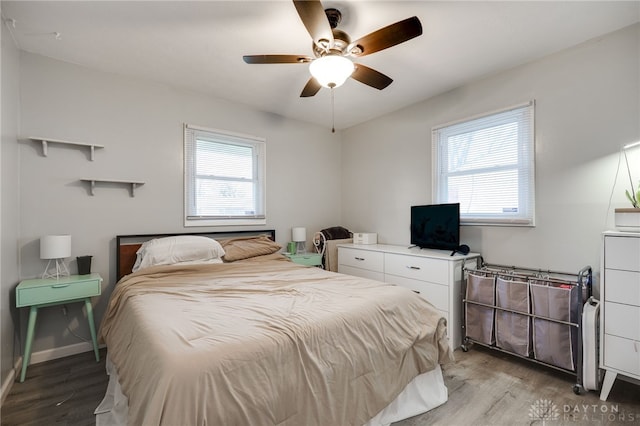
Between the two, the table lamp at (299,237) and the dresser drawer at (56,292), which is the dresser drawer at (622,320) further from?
the dresser drawer at (56,292)

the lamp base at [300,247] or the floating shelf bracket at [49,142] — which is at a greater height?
the floating shelf bracket at [49,142]

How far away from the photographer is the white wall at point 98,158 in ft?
8.36

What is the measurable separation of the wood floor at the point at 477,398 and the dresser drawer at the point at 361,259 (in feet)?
4.25

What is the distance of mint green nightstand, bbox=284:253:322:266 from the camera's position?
12.3ft

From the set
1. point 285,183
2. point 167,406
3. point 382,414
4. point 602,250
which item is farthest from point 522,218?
point 167,406

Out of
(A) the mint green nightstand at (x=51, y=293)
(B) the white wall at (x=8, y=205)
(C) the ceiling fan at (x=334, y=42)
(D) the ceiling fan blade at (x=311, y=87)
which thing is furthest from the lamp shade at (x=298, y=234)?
(B) the white wall at (x=8, y=205)

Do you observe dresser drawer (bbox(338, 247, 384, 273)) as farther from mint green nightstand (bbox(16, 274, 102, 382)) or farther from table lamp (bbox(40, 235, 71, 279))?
table lamp (bbox(40, 235, 71, 279))

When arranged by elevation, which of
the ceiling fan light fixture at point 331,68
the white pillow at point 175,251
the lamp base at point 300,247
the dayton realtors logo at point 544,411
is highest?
the ceiling fan light fixture at point 331,68

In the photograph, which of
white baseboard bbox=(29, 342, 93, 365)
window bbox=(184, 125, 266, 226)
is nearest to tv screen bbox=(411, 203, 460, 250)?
window bbox=(184, 125, 266, 226)

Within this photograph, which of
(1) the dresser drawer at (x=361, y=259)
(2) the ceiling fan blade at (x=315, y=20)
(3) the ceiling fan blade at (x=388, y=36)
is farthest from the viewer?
(1) the dresser drawer at (x=361, y=259)

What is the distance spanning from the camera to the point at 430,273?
9.59 feet

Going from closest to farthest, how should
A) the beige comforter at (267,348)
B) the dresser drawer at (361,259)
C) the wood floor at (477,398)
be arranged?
1. the beige comforter at (267,348)
2. the wood floor at (477,398)
3. the dresser drawer at (361,259)

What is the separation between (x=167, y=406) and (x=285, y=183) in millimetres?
3318

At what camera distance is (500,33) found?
2.28 metres
